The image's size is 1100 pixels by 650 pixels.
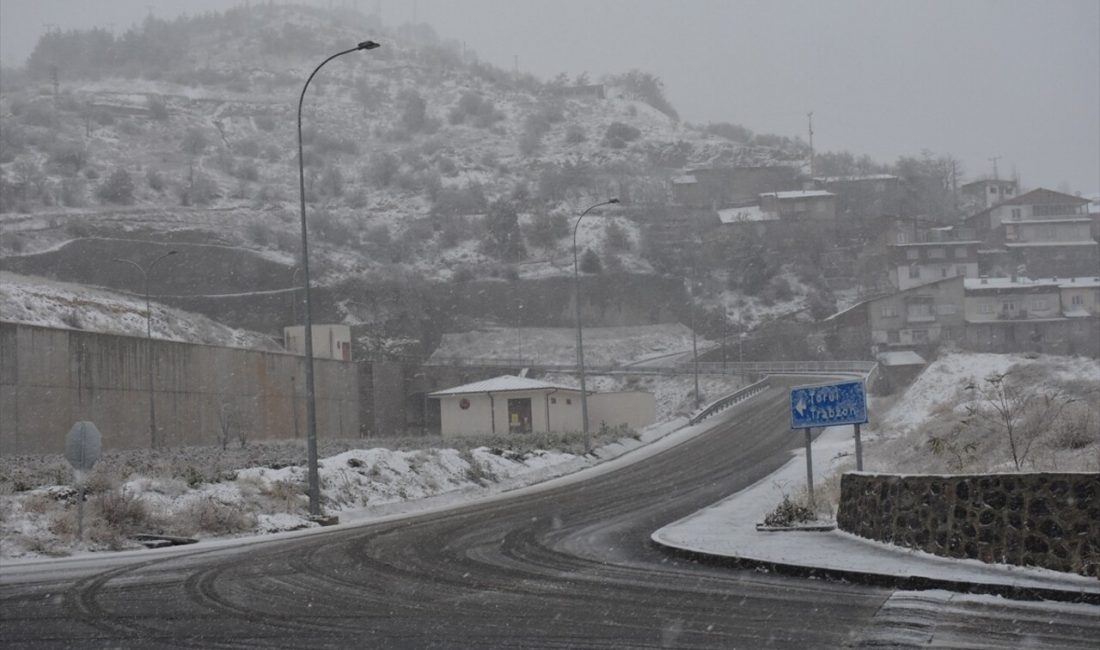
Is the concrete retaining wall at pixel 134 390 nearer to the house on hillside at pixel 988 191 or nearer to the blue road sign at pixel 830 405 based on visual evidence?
the blue road sign at pixel 830 405

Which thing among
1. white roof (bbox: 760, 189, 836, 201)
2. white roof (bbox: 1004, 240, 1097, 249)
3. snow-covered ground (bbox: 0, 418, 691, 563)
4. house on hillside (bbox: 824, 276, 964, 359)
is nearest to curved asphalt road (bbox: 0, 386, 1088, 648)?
snow-covered ground (bbox: 0, 418, 691, 563)

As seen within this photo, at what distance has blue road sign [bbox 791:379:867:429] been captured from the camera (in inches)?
695

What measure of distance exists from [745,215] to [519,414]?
8689cm

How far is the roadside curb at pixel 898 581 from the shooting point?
1052cm

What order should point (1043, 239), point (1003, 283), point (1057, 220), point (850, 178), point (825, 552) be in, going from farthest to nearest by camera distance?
point (850, 178), point (1043, 239), point (1057, 220), point (1003, 283), point (825, 552)

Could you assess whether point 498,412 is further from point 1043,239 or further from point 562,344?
point 1043,239

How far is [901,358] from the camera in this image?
97562mm

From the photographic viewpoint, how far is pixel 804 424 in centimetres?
1875

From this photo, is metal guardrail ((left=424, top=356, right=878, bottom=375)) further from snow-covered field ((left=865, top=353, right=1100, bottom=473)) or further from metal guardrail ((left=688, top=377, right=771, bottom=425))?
snow-covered field ((left=865, top=353, right=1100, bottom=473))

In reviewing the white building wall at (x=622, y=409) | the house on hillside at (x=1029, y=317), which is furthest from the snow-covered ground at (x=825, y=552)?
the house on hillside at (x=1029, y=317)

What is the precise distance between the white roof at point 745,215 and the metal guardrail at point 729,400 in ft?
197

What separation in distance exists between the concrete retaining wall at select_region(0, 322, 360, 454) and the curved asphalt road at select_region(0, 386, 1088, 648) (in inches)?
1268

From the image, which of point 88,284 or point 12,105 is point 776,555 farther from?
point 12,105

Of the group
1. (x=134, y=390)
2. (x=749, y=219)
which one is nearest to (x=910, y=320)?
(x=749, y=219)
